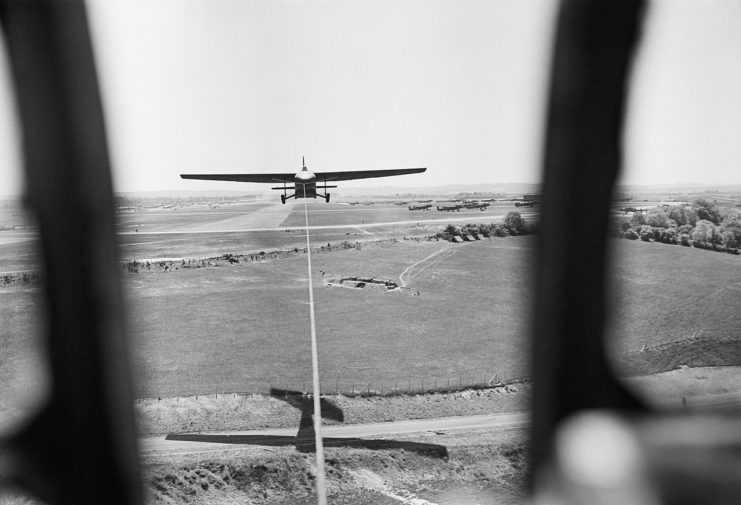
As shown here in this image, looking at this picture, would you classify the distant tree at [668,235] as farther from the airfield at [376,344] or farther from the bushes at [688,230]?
the airfield at [376,344]

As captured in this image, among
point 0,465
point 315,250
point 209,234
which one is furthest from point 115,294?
point 209,234

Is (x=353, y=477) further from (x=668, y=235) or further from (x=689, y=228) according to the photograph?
(x=689, y=228)

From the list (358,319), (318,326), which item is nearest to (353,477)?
(318,326)

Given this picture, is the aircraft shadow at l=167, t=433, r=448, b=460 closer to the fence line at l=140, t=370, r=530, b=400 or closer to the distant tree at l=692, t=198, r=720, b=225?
the fence line at l=140, t=370, r=530, b=400

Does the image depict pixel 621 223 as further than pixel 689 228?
No

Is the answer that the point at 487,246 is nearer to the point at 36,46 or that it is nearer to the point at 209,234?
the point at 209,234

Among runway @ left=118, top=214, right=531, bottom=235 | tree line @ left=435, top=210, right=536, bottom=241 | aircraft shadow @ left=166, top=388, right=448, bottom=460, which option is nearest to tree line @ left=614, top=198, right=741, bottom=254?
tree line @ left=435, top=210, right=536, bottom=241
